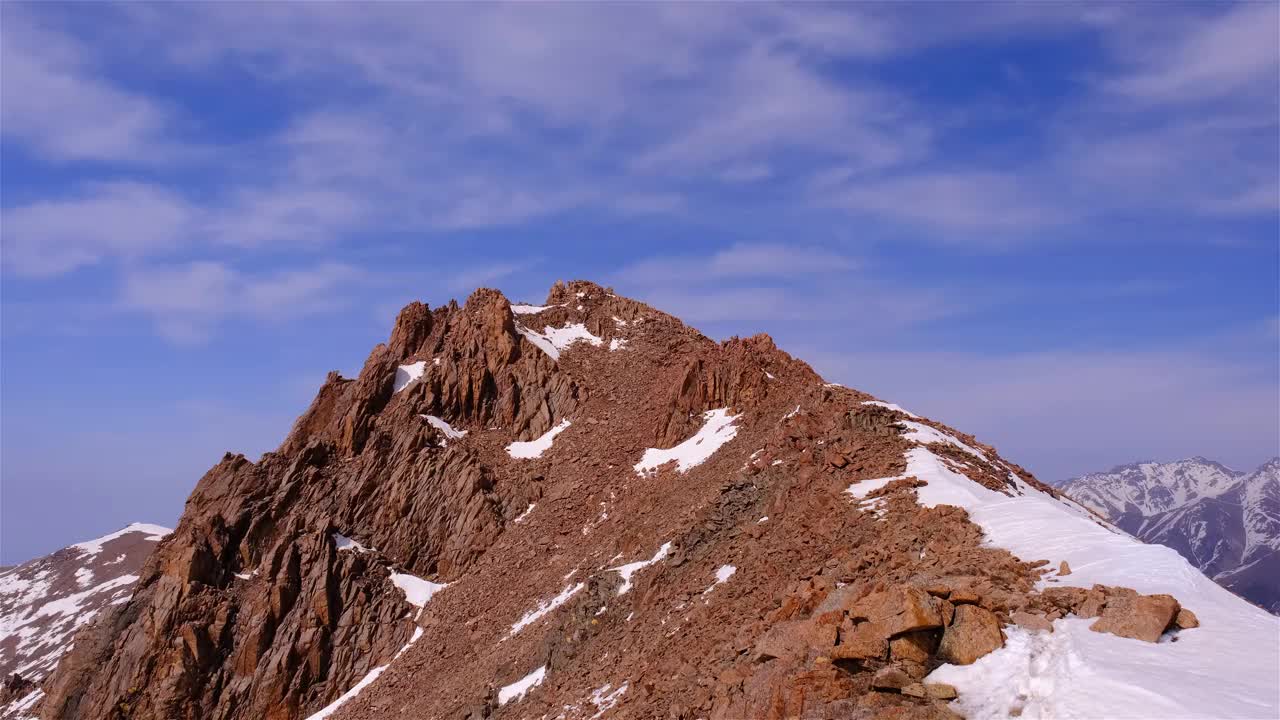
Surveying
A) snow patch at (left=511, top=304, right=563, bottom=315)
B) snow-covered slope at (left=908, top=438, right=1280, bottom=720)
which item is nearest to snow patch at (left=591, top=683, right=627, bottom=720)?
snow-covered slope at (left=908, top=438, right=1280, bottom=720)

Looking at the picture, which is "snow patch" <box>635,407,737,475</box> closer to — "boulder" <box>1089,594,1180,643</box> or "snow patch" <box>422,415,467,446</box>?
"snow patch" <box>422,415,467,446</box>

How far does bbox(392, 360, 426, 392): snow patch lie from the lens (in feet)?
182

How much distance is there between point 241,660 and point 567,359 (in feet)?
88.8

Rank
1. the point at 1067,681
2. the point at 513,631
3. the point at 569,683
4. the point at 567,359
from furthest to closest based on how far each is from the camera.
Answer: the point at 567,359
the point at 513,631
the point at 569,683
the point at 1067,681

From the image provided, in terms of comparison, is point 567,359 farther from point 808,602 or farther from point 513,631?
point 808,602

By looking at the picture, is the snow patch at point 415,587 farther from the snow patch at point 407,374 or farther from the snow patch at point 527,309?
the snow patch at point 527,309

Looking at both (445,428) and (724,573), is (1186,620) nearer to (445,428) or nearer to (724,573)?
(724,573)

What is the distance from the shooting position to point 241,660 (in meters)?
44.0

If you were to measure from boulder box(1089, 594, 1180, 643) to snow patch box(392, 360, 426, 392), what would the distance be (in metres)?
46.9

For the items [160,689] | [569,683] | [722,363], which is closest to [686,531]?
[569,683]

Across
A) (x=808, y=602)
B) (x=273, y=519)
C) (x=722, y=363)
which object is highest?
(x=722, y=363)

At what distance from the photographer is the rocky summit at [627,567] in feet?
49.1

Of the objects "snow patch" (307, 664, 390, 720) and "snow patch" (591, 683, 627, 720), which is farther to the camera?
"snow patch" (307, 664, 390, 720)

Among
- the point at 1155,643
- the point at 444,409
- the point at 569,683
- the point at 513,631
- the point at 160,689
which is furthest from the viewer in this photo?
the point at 444,409
